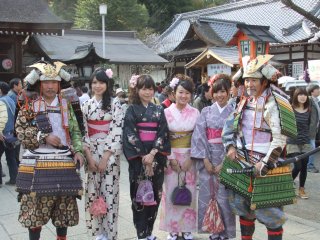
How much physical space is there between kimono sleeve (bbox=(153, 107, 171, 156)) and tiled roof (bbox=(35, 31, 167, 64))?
14.4 meters

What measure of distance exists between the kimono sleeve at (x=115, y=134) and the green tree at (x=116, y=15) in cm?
2861

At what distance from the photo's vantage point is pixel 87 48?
13227mm

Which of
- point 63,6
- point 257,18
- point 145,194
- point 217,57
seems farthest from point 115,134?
point 63,6

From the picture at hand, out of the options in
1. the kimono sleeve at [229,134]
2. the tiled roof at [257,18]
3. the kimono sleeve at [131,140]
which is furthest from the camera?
the tiled roof at [257,18]

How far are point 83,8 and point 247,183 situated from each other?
104 feet

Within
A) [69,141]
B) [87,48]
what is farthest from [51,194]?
[87,48]

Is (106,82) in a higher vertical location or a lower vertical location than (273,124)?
higher

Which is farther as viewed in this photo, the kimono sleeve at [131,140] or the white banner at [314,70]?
the white banner at [314,70]

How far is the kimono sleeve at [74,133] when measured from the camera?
346cm

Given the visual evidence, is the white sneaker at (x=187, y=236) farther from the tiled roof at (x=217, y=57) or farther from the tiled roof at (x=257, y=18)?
the tiled roof at (x=257, y=18)

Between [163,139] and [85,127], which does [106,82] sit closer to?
[85,127]

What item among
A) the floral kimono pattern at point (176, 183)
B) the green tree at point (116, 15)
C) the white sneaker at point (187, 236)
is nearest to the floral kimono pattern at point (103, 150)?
the floral kimono pattern at point (176, 183)

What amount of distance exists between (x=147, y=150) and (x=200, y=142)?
0.54 m

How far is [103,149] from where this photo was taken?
3.79 m
